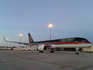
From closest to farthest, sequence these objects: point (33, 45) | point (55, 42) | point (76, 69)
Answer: point (76, 69) < point (55, 42) < point (33, 45)

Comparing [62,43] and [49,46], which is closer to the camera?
[62,43]

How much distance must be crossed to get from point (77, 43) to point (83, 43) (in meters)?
1.28

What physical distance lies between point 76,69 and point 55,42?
70.0ft

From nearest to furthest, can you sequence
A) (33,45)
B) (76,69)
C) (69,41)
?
1. (76,69)
2. (69,41)
3. (33,45)

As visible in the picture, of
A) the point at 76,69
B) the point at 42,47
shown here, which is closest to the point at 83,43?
the point at 42,47

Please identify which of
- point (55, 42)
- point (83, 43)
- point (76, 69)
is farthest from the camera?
point (55, 42)

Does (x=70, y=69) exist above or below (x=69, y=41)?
below

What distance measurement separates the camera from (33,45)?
127 ft

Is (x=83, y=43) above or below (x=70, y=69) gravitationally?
above

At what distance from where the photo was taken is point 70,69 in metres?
6.29

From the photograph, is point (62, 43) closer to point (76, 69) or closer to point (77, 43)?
point (77, 43)

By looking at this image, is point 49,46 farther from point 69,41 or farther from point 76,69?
point 76,69

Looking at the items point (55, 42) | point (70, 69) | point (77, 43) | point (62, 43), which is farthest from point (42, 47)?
point (70, 69)

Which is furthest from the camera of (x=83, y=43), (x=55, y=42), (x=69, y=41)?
(x=55, y=42)
